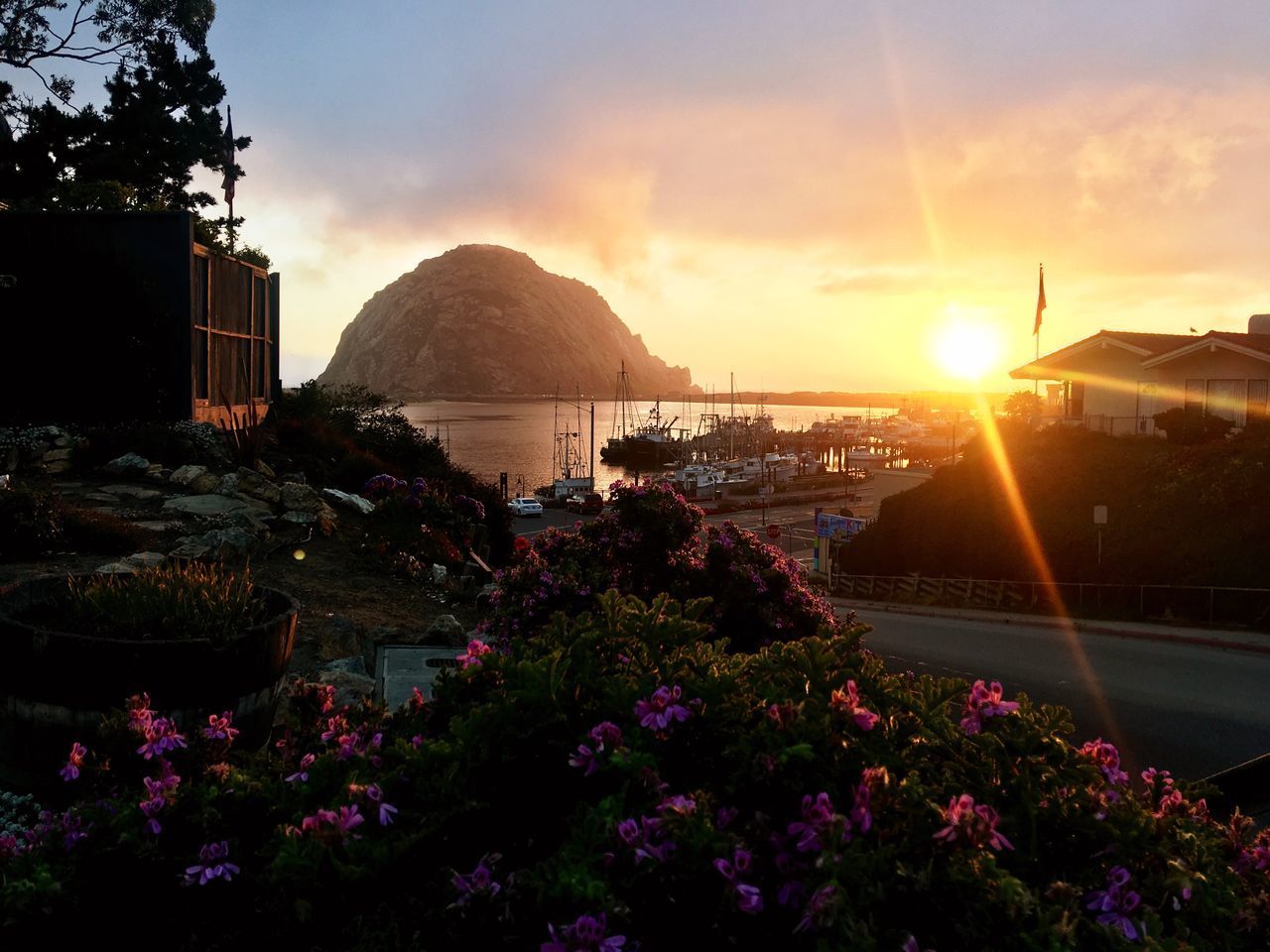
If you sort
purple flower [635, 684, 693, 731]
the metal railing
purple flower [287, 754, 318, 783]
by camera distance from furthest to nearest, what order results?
1. the metal railing
2. purple flower [287, 754, 318, 783]
3. purple flower [635, 684, 693, 731]

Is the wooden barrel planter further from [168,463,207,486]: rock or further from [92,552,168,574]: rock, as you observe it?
[168,463,207,486]: rock

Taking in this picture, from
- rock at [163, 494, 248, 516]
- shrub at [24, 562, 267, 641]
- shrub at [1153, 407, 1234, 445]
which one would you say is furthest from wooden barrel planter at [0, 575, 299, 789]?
shrub at [1153, 407, 1234, 445]

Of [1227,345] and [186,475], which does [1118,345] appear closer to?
[1227,345]

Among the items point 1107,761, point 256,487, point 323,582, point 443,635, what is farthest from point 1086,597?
point 1107,761

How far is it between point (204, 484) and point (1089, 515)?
29.0 metres

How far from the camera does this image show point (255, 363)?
24.7m

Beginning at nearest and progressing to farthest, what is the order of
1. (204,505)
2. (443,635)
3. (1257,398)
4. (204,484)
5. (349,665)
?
(349,665), (443,635), (204,505), (204,484), (1257,398)

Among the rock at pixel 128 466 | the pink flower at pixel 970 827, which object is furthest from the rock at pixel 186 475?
the pink flower at pixel 970 827

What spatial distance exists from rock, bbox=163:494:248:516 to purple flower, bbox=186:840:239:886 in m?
10.4

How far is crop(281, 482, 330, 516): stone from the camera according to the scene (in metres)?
12.9

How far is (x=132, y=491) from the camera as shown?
13.4 metres

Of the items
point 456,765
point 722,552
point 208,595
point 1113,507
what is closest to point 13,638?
point 208,595

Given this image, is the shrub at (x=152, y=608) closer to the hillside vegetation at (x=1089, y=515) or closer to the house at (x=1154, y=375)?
the hillside vegetation at (x=1089, y=515)

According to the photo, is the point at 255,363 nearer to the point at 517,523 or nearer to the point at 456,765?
the point at 456,765
